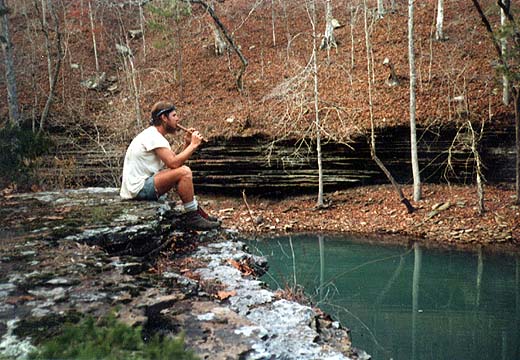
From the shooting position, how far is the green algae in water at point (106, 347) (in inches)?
59.0

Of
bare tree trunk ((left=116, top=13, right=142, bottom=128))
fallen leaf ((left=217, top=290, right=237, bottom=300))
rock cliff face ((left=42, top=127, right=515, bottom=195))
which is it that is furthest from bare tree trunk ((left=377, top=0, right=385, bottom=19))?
fallen leaf ((left=217, top=290, right=237, bottom=300))

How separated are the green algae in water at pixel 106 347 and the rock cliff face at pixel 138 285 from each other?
0.44 meters

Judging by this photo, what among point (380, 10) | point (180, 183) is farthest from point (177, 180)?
point (380, 10)

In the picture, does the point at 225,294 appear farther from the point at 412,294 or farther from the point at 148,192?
the point at 412,294

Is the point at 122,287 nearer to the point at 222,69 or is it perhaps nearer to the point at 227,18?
the point at 222,69

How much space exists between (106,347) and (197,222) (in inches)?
144

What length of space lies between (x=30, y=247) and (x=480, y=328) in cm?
553

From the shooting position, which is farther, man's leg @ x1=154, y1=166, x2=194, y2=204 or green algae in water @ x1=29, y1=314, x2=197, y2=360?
man's leg @ x1=154, y1=166, x2=194, y2=204

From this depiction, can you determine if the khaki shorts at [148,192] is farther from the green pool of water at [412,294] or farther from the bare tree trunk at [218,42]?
the bare tree trunk at [218,42]

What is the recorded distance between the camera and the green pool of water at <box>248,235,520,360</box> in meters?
5.85

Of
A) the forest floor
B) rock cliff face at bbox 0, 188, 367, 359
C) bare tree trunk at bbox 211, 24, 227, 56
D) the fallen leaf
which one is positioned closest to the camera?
rock cliff face at bbox 0, 188, 367, 359

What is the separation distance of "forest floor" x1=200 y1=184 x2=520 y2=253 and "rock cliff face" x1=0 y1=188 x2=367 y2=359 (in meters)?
6.65

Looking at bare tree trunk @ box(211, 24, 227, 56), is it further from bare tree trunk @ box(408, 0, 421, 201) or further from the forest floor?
bare tree trunk @ box(408, 0, 421, 201)

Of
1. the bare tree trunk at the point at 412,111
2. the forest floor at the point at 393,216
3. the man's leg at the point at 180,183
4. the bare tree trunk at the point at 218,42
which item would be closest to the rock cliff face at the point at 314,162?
the forest floor at the point at 393,216
